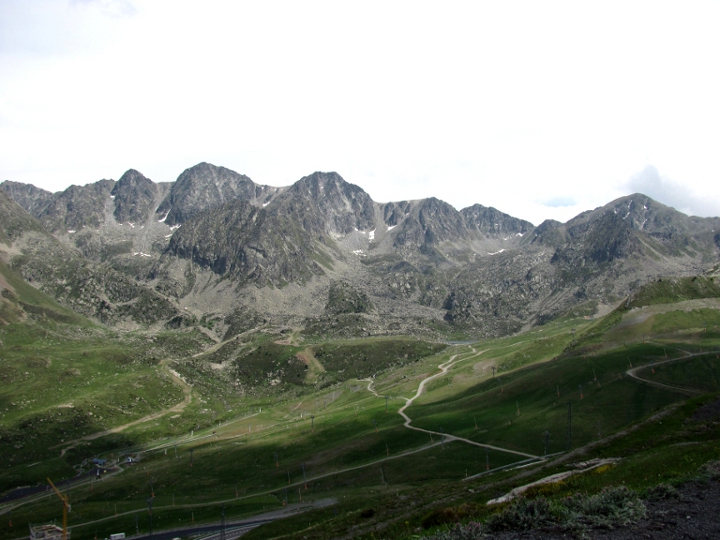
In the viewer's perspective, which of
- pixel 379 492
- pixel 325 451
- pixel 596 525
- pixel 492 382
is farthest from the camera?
pixel 492 382

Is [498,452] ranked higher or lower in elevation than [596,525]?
lower

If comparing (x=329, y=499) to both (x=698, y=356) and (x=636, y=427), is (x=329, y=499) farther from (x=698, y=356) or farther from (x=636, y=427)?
(x=698, y=356)

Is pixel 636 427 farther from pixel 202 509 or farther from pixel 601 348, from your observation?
pixel 601 348

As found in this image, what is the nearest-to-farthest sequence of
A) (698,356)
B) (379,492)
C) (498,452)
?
1. (379,492)
2. (498,452)
3. (698,356)

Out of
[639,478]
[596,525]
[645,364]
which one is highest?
[596,525]

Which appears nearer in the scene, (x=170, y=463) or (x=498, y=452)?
(x=498, y=452)

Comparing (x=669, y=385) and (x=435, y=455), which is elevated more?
(x=669, y=385)

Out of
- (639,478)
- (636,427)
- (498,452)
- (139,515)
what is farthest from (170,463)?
(639,478)

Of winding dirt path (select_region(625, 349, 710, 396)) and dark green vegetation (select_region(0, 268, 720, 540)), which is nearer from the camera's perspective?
dark green vegetation (select_region(0, 268, 720, 540))

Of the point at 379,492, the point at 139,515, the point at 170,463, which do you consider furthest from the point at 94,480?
the point at 379,492

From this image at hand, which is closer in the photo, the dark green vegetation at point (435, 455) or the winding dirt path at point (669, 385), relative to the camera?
the dark green vegetation at point (435, 455)

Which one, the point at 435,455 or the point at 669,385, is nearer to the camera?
the point at 435,455

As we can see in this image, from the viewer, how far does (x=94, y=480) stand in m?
174

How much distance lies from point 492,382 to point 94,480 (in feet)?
522
